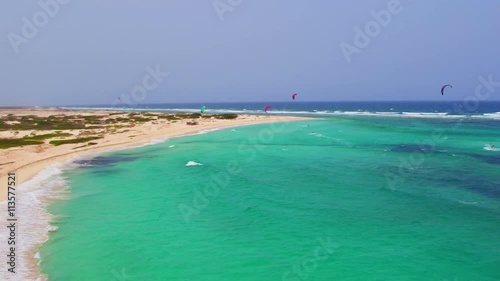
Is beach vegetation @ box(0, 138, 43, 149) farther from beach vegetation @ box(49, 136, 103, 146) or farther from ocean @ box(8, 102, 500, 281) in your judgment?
ocean @ box(8, 102, 500, 281)

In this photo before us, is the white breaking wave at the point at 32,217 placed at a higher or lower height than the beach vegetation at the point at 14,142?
lower

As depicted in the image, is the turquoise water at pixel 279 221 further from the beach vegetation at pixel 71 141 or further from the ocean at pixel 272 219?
the beach vegetation at pixel 71 141

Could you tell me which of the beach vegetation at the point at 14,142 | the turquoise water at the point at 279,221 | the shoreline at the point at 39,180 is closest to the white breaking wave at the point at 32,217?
the shoreline at the point at 39,180

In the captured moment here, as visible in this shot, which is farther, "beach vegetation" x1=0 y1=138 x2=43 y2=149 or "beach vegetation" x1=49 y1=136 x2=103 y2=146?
"beach vegetation" x1=49 y1=136 x2=103 y2=146

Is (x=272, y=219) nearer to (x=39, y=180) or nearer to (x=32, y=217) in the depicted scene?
(x=32, y=217)

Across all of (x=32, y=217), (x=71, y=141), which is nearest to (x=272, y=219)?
(x=32, y=217)

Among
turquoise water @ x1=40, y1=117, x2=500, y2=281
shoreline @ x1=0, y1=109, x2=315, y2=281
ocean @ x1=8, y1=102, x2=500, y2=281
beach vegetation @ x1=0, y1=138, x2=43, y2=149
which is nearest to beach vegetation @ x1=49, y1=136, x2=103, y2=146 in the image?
shoreline @ x1=0, y1=109, x2=315, y2=281
